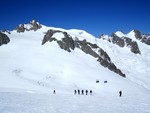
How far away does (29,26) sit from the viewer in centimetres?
14688

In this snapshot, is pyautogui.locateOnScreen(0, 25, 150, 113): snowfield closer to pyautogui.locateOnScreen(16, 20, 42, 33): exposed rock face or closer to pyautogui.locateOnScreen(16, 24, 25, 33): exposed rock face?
pyautogui.locateOnScreen(16, 24, 25, 33): exposed rock face

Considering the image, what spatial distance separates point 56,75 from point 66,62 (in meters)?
10.4

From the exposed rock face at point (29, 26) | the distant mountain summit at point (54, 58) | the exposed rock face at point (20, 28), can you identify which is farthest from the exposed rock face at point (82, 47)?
the exposed rock face at point (29, 26)

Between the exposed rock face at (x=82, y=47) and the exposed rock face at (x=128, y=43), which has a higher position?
the exposed rock face at (x=128, y=43)

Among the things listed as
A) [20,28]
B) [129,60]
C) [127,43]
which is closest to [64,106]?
[20,28]

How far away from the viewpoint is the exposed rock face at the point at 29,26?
466 feet

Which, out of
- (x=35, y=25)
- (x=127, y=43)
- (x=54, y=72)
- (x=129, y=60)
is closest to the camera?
(x=54, y=72)

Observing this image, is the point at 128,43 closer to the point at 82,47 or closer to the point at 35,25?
the point at 35,25

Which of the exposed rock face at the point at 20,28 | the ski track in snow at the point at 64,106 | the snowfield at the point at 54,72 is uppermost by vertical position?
the exposed rock face at the point at 20,28

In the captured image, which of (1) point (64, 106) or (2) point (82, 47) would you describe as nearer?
(1) point (64, 106)

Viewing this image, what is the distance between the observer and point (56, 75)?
7538 centimetres

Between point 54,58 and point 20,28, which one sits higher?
point 20,28

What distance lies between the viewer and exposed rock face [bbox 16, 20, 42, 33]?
5591 inches

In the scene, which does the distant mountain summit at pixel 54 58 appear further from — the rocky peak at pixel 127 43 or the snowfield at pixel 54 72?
the rocky peak at pixel 127 43
